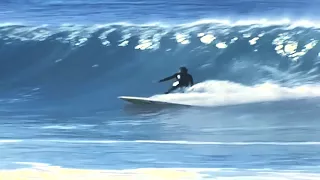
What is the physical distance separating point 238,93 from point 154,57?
357 millimetres

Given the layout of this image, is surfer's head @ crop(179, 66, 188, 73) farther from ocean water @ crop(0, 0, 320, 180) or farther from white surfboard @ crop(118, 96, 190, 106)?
white surfboard @ crop(118, 96, 190, 106)

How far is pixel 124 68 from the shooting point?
2.47 metres

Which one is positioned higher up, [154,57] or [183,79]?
[154,57]

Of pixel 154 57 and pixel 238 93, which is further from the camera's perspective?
pixel 154 57

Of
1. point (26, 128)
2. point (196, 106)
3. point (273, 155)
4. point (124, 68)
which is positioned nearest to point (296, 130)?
point (273, 155)

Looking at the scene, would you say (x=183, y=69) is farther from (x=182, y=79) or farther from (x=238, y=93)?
(x=238, y=93)

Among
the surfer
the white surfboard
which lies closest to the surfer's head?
the surfer

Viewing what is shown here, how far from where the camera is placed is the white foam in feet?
7.51

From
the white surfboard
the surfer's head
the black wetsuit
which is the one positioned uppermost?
the surfer's head

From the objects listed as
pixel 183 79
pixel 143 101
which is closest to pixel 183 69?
pixel 183 79

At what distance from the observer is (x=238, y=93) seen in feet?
7.57

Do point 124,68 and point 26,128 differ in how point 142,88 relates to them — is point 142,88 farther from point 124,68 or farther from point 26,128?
point 26,128

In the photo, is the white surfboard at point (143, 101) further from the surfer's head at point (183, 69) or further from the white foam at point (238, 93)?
the surfer's head at point (183, 69)

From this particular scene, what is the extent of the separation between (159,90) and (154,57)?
0.14m
